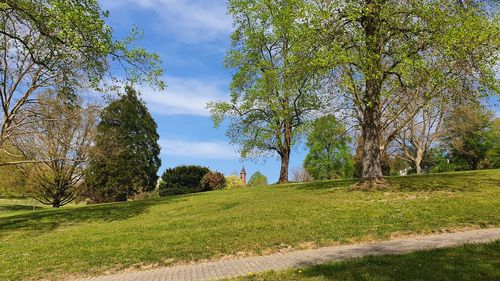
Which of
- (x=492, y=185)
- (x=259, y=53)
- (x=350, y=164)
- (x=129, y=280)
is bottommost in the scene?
(x=129, y=280)

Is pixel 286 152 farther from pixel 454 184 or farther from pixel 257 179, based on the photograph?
pixel 257 179

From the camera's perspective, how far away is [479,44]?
16.3 m

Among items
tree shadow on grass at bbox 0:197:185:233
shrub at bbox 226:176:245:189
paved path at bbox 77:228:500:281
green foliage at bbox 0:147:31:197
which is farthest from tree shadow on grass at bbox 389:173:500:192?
green foliage at bbox 0:147:31:197

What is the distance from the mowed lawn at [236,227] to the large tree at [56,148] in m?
5.52

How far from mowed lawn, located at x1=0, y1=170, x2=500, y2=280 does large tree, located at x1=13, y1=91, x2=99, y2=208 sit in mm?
5517

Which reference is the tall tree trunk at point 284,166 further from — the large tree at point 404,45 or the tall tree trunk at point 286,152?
the large tree at point 404,45

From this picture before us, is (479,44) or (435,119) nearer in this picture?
(479,44)

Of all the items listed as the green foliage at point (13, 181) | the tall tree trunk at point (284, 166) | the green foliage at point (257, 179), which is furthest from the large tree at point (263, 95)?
the green foliage at point (257, 179)

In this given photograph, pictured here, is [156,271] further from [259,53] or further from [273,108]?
[259,53]

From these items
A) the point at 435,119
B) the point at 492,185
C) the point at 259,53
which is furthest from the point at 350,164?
the point at 492,185

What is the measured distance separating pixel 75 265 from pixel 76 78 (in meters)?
12.4

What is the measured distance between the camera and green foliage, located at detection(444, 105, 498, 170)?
52.3m

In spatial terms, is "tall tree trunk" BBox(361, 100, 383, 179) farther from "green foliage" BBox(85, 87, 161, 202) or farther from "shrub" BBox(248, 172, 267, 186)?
"shrub" BBox(248, 172, 267, 186)

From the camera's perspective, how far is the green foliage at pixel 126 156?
42719mm
